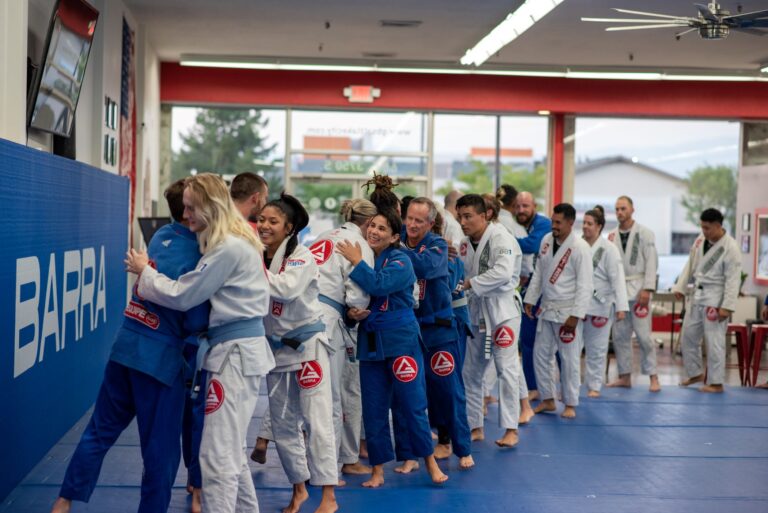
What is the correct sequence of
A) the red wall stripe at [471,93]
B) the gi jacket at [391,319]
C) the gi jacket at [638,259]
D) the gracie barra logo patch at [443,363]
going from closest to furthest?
1. the gi jacket at [391,319]
2. the gracie barra logo patch at [443,363]
3. the gi jacket at [638,259]
4. the red wall stripe at [471,93]

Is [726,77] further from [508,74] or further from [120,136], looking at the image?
[120,136]

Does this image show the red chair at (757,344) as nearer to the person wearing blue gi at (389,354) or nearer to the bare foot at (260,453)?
the person wearing blue gi at (389,354)

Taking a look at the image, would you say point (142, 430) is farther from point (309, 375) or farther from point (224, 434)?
point (309, 375)

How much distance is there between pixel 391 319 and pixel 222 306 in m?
1.44

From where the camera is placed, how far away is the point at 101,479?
481 cm

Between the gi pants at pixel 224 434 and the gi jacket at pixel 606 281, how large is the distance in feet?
16.6

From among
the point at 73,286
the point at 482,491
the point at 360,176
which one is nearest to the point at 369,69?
the point at 360,176

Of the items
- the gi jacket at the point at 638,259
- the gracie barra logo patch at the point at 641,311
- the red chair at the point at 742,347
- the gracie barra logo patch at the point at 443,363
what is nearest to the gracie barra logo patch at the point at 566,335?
the gracie barra logo patch at the point at 641,311

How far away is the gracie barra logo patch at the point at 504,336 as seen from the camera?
6047 millimetres

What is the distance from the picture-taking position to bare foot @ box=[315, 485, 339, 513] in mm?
4309

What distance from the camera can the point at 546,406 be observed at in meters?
7.19

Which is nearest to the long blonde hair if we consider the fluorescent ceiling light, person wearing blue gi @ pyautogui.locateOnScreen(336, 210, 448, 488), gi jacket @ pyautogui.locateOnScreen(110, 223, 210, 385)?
gi jacket @ pyautogui.locateOnScreen(110, 223, 210, 385)

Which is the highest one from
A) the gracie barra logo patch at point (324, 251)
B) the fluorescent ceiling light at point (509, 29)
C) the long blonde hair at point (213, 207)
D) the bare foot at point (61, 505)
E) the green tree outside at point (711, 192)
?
the fluorescent ceiling light at point (509, 29)

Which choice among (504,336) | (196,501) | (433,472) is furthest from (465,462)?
(196,501)
